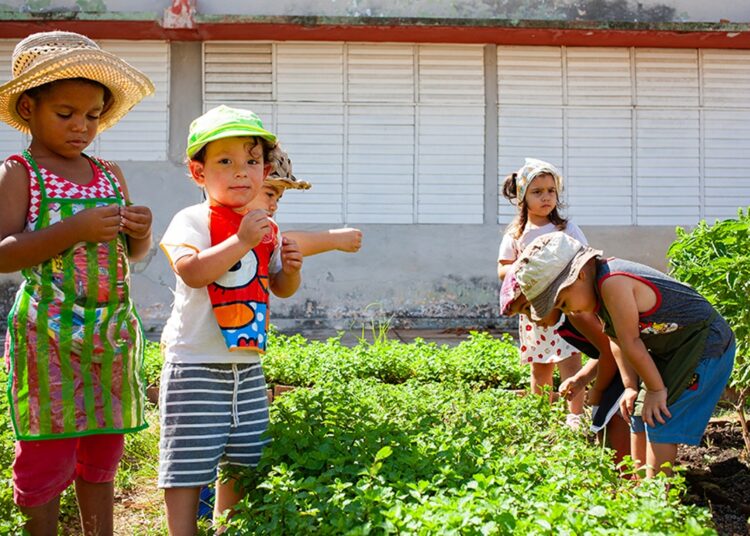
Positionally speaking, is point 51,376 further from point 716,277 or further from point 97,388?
point 716,277

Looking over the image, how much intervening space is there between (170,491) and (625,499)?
1534mm

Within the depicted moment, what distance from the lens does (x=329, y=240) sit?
324 centimetres

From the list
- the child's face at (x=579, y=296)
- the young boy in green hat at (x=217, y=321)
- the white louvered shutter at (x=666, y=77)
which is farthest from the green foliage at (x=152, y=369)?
the white louvered shutter at (x=666, y=77)

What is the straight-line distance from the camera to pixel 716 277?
400cm

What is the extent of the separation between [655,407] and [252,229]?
1.86 meters

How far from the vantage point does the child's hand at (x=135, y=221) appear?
9.31 ft

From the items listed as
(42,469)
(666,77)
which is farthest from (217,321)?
(666,77)

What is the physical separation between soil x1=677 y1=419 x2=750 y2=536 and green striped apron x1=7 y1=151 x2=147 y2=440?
2491 mm

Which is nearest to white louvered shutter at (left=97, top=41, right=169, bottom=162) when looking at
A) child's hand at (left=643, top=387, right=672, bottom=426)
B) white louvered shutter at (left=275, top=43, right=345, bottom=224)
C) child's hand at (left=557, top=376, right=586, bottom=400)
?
white louvered shutter at (left=275, top=43, right=345, bottom=224)

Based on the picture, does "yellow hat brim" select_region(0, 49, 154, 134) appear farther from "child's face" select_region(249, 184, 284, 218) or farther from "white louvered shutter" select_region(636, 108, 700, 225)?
"white louvered shutter" select_region(636, 108, 700, 225)

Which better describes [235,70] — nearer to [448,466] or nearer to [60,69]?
[60,69]

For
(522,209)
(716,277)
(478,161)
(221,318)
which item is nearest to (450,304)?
(478,161)

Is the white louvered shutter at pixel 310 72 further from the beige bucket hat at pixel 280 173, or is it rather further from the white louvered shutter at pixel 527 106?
the beige bucket hat at pixel 280 173

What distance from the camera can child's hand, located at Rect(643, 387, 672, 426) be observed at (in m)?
3.41
